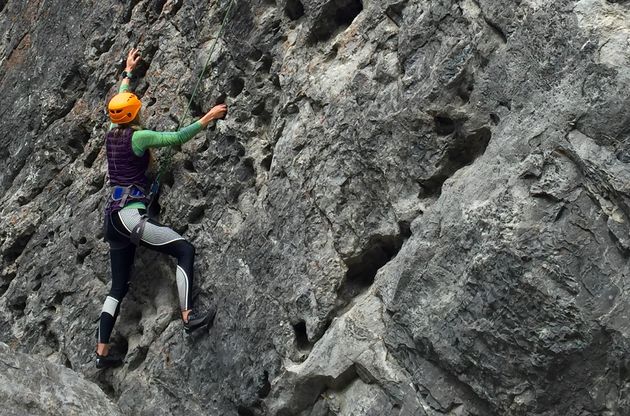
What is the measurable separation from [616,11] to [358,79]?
7.82 feet

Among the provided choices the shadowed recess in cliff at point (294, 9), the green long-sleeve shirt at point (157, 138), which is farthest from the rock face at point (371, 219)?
the green long-sleeve shirt at point (157, 138)

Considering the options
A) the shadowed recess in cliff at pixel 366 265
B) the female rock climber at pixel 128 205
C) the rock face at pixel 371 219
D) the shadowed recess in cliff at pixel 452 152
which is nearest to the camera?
the rock face at pixel 371 219

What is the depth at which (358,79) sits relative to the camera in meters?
7.52

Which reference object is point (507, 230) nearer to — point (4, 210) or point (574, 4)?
point (574, 4)

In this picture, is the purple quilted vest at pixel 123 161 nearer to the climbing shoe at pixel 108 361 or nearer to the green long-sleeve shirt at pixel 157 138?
the green long-sleeve shirt at pixel 157 138

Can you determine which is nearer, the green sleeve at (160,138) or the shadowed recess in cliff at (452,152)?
the shadowed recess in cliff at (452,152)

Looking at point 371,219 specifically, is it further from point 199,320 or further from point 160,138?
point 160,138

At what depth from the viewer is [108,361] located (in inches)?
346

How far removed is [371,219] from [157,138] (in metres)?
2.58

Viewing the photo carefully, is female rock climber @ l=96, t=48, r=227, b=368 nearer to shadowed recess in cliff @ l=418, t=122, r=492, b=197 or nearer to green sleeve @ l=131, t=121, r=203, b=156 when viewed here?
green sleeve @ l=131, t=121, r=203, b=156

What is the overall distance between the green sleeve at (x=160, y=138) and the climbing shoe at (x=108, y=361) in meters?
2.16

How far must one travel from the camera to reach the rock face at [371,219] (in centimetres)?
586

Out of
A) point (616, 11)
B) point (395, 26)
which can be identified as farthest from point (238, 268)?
point (616, 11)

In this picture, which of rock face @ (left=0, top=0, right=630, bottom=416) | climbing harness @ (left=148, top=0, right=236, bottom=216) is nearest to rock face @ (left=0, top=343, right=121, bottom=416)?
rock face @ (left=0, top=0, right=630, bottom=416)
